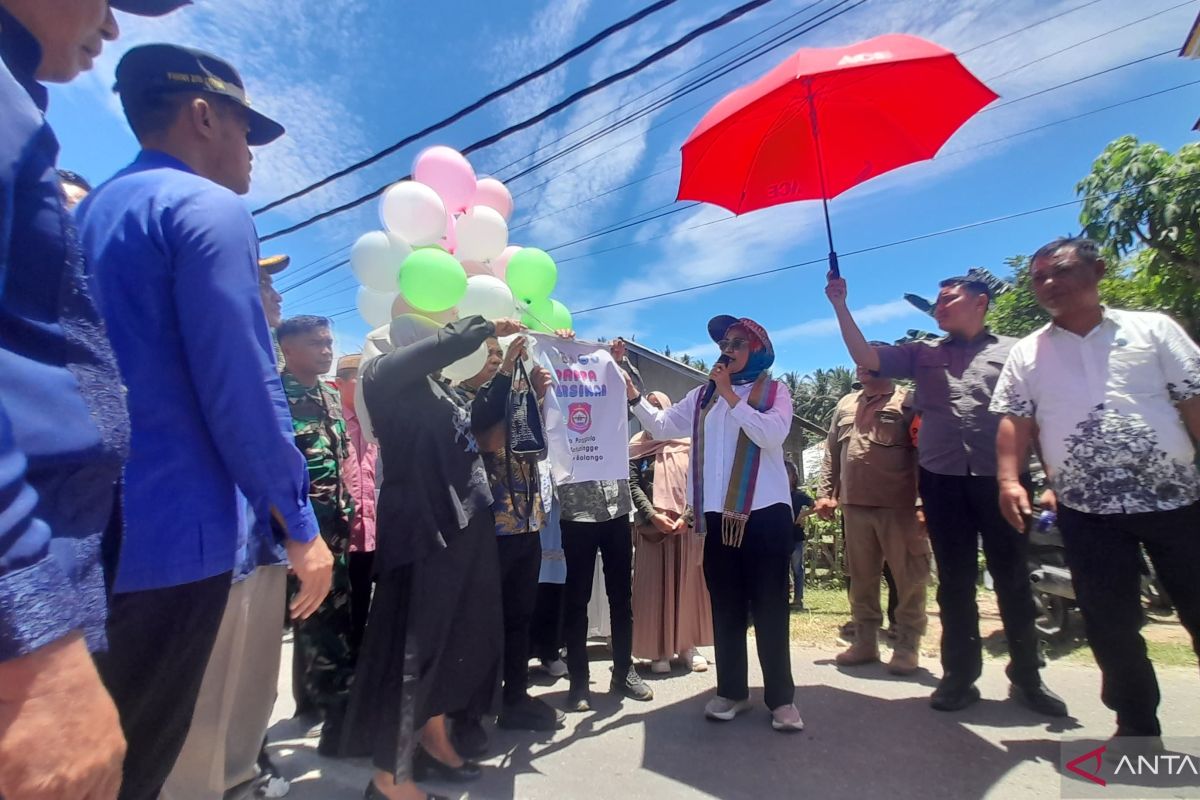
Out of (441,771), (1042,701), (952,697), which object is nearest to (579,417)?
(441,771)

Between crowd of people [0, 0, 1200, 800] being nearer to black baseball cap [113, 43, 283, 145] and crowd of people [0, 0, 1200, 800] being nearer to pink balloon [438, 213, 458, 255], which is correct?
black baseball cap [113, 43, 283, 145]

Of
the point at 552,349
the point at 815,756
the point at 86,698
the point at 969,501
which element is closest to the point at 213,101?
the point at 86,698

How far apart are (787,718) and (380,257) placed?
305 centimetres

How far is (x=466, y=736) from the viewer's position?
2.89m

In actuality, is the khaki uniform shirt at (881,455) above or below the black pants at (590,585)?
above

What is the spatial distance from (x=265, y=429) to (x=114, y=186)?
0.66 metres

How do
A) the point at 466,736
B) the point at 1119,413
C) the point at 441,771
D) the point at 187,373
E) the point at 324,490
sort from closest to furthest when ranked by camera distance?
the point at 187,373, the point at 1119,413, the point at 441,771, the point at 466,736, the point at 324,490

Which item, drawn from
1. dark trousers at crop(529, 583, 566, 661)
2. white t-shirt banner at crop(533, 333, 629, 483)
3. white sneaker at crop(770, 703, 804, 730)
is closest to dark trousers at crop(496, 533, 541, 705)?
white t-shirt banner at crop(533, 333, 629, 483)

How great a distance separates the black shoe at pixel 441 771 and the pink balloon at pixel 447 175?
2.80 metres

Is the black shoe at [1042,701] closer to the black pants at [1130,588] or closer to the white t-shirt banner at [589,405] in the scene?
the black pants at [1130,588]

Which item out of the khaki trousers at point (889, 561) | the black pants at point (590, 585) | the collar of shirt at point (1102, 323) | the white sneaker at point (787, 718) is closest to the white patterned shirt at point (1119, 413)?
the collar of shirt at point (1102, 323)

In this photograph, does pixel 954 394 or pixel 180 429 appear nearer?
pixel 180 429

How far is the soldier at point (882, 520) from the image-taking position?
394 centimetres

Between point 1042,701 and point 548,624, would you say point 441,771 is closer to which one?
point 548,624
